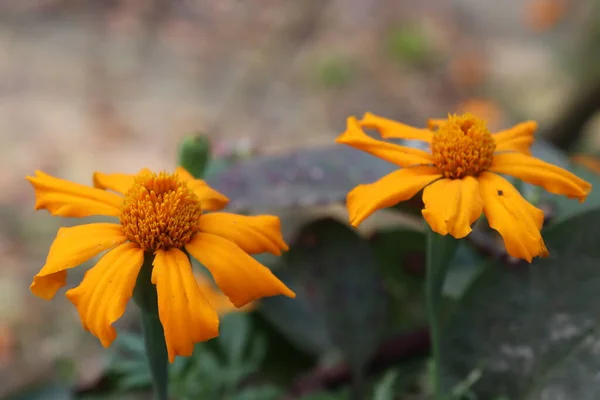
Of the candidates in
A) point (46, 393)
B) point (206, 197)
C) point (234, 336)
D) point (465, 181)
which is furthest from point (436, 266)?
point (46, 393)

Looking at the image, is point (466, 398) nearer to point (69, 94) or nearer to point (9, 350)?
point (9, 350)

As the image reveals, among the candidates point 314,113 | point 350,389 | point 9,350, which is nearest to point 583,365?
point 350,389

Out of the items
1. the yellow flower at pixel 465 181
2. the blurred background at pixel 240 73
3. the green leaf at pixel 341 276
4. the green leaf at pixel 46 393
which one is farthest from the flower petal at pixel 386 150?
the blurred background at pixel 240 73

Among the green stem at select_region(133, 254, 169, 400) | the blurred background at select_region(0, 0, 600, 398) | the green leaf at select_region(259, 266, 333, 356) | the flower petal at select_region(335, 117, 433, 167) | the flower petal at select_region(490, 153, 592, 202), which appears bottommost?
the blurred background at select_region(0, 0, 600, 398)

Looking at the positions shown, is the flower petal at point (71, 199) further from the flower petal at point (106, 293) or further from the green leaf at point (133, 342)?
the green leaf at point (133, 342)

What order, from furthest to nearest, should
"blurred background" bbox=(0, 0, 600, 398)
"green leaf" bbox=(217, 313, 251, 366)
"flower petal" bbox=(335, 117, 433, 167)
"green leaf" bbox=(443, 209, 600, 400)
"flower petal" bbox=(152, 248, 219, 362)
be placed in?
"blurred background" bbox=(0, 0, 600, 398) < "green leaf" bbox=(217, 313, 251, 366) < "green leaf" bbox=(443, 209, 600, 400) < "flower petal" bbox=(335, 117, 433, 167) < "flower petal" bbox=(152, 248, 219, 362)

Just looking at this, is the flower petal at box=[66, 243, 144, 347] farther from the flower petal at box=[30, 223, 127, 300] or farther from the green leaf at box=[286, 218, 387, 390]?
the green leaf at box=[286, 218, 387, 390]

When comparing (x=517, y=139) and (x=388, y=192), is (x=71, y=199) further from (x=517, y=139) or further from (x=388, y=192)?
(x=517, y=139)

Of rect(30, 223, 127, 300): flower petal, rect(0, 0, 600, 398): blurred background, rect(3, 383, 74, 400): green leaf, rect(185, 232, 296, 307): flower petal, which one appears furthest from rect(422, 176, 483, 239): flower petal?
rect(0, 0, 600, 398): blurred background
